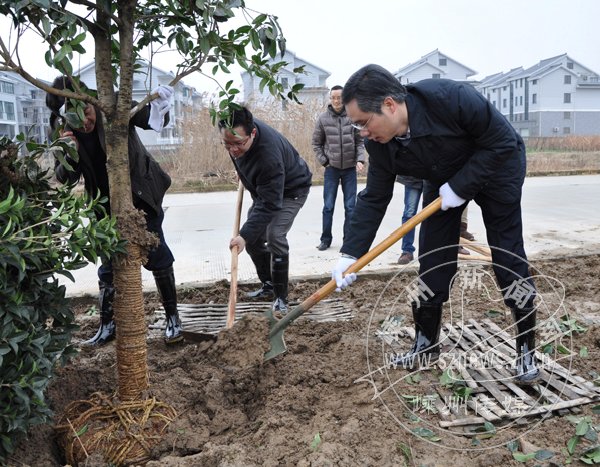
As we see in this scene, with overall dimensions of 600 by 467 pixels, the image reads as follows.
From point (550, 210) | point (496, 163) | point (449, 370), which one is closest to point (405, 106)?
point (496, 163)

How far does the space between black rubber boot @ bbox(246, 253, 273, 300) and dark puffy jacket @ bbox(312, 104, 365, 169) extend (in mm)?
2400

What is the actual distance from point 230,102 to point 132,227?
86 cm

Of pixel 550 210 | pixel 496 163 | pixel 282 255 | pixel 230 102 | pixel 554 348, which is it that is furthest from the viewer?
pixel 550 210

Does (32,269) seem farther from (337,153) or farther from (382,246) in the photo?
(337,153)

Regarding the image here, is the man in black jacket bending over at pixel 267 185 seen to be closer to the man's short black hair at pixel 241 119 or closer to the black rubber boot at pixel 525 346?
the man's short black hair at pixel 241 119

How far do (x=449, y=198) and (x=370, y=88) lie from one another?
687 mm

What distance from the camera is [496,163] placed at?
2.95m

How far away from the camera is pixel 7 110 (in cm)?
4238

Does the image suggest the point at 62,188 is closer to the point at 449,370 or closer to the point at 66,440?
the point at 66,440

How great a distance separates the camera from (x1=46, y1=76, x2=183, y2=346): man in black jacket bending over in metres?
3.22

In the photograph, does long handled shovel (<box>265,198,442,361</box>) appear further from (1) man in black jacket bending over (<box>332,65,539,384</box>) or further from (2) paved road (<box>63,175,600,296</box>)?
(2) paved road (<box>63,175,600,296</box>)

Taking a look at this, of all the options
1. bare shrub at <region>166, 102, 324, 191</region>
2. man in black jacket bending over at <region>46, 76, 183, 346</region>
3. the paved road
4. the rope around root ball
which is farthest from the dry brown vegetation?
the rope around root ball

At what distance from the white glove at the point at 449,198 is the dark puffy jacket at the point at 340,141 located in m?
4.14

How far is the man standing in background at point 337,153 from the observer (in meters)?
7.14
